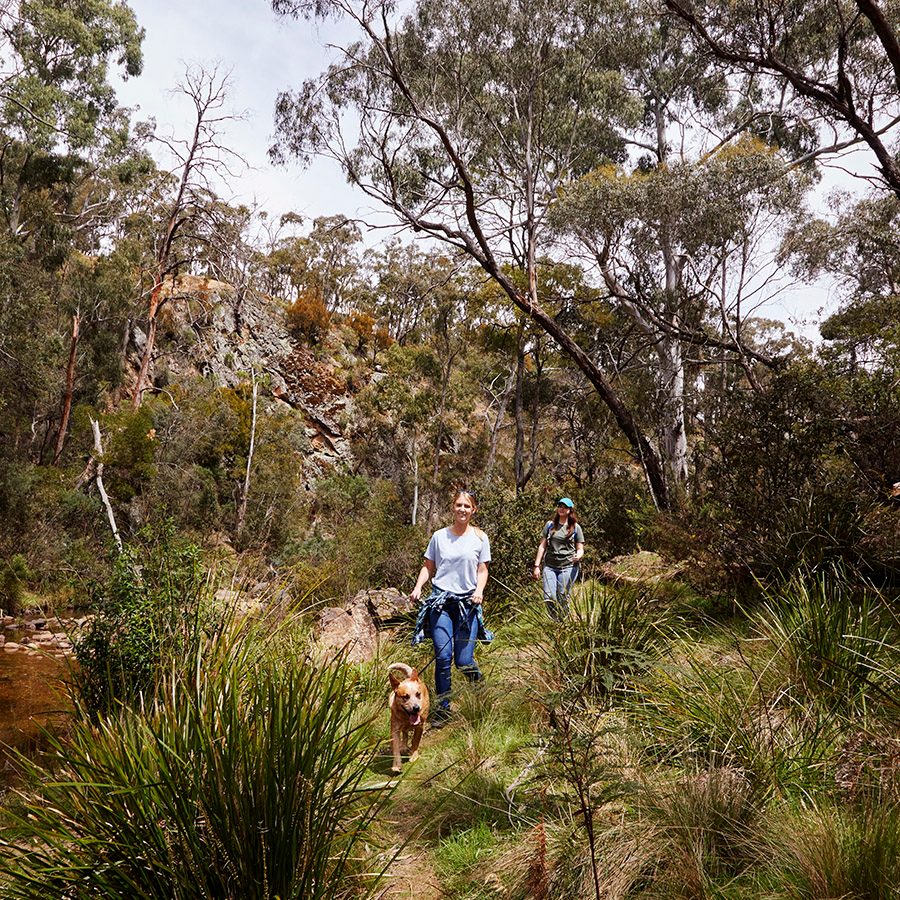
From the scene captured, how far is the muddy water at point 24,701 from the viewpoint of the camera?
645cm

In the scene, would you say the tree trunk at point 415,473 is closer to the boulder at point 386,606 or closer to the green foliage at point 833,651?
the boulder at point 386,606

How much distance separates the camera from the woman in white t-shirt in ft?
15.3

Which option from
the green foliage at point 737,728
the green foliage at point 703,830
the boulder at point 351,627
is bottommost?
the boulder at point 351,627

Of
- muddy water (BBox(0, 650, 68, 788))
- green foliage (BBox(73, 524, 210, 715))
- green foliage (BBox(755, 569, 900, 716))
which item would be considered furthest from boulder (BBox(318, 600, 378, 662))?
green foliage (BBox(755, 569, 900, 716))

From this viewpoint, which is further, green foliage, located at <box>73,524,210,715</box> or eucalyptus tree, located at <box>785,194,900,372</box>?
eucalyptus tree, located at <box>785,194,900,372</box>

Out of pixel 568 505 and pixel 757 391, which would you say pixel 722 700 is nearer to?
pixel 568 505

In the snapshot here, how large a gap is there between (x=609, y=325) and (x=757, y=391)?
602 inches

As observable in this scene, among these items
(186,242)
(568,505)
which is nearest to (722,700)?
(568,505)

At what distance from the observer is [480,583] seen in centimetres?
483

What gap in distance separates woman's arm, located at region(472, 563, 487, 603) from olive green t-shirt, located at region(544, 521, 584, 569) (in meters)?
1.87

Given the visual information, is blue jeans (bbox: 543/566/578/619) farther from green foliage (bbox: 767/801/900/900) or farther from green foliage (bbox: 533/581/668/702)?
green foliage (bbox: 767/801/900/900)

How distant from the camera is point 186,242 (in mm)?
27250

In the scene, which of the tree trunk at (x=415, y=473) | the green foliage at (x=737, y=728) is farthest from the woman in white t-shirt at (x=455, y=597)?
the tree trunk at (x=415, y=473)

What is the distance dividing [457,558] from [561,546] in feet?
6.90
